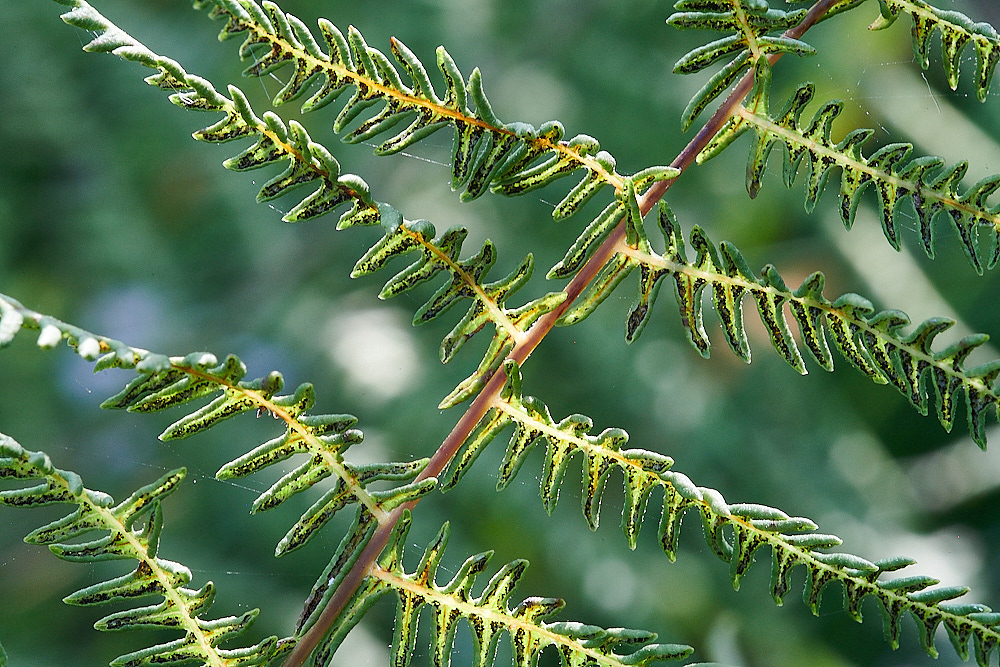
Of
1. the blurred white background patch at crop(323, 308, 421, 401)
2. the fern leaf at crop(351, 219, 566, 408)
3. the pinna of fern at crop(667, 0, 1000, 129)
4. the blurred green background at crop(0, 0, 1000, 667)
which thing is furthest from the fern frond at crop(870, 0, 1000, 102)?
the blurred white background patch at crop(323, 308, 421, 401)

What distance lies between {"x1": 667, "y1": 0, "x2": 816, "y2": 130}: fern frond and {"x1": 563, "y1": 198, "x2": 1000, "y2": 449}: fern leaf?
0.22 ft

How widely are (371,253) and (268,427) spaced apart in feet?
3.31

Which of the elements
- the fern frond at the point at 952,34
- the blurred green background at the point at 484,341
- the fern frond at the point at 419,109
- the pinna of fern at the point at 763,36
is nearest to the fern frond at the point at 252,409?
the fern frond at the point at 419,109

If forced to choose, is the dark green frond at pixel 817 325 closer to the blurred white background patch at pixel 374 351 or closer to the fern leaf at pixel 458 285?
the fern leaf at pixel 458 285

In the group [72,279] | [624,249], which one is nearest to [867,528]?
[624,249]

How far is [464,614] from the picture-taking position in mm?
446

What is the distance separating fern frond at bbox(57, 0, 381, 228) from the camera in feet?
1.26

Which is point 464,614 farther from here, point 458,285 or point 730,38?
point 730,38

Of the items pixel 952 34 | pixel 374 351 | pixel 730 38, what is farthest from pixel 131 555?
pixel 374 351

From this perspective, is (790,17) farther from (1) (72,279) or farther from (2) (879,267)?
(1) (72,279)

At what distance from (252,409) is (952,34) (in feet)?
1.45

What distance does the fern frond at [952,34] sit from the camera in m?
0.45

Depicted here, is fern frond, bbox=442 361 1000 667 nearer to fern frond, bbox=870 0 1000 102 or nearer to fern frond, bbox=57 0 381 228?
fern frond, bbox=57 0 381 228

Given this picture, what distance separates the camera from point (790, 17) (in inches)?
17.4
